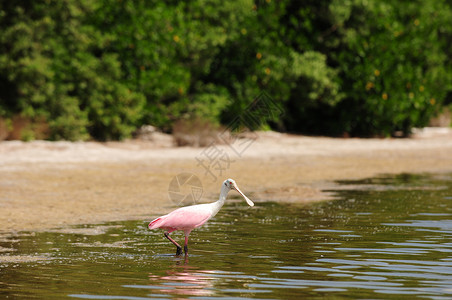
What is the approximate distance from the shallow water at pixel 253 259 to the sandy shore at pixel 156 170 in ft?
5.18

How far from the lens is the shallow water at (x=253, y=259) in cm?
772

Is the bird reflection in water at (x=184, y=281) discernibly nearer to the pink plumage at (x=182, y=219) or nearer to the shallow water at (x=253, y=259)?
the shallow water at (x=253, y=259)

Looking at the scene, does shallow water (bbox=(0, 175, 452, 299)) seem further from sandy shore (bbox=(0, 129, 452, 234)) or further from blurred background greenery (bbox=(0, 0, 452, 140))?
blurred background greenery (bbox=(0, 0, 452, 140))

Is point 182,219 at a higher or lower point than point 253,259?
higher

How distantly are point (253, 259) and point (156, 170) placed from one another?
1077cm

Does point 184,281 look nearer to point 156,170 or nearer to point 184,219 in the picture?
point 184,219

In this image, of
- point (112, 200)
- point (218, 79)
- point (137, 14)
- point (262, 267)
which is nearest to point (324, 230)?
point (262, 267)

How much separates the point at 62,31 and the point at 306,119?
1140 centimetres

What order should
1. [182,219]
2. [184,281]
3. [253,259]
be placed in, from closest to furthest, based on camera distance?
1. [184,281]
2. [253,259]
3. [182,219]

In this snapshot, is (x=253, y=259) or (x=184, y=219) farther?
(x=184, y=219)

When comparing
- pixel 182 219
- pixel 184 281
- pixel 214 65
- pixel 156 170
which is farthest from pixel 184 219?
pixel 214 65

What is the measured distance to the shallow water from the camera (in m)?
7.72

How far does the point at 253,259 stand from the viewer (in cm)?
941

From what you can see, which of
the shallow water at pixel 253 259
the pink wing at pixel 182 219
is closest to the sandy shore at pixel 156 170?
the shallow water at pixel 253 259
